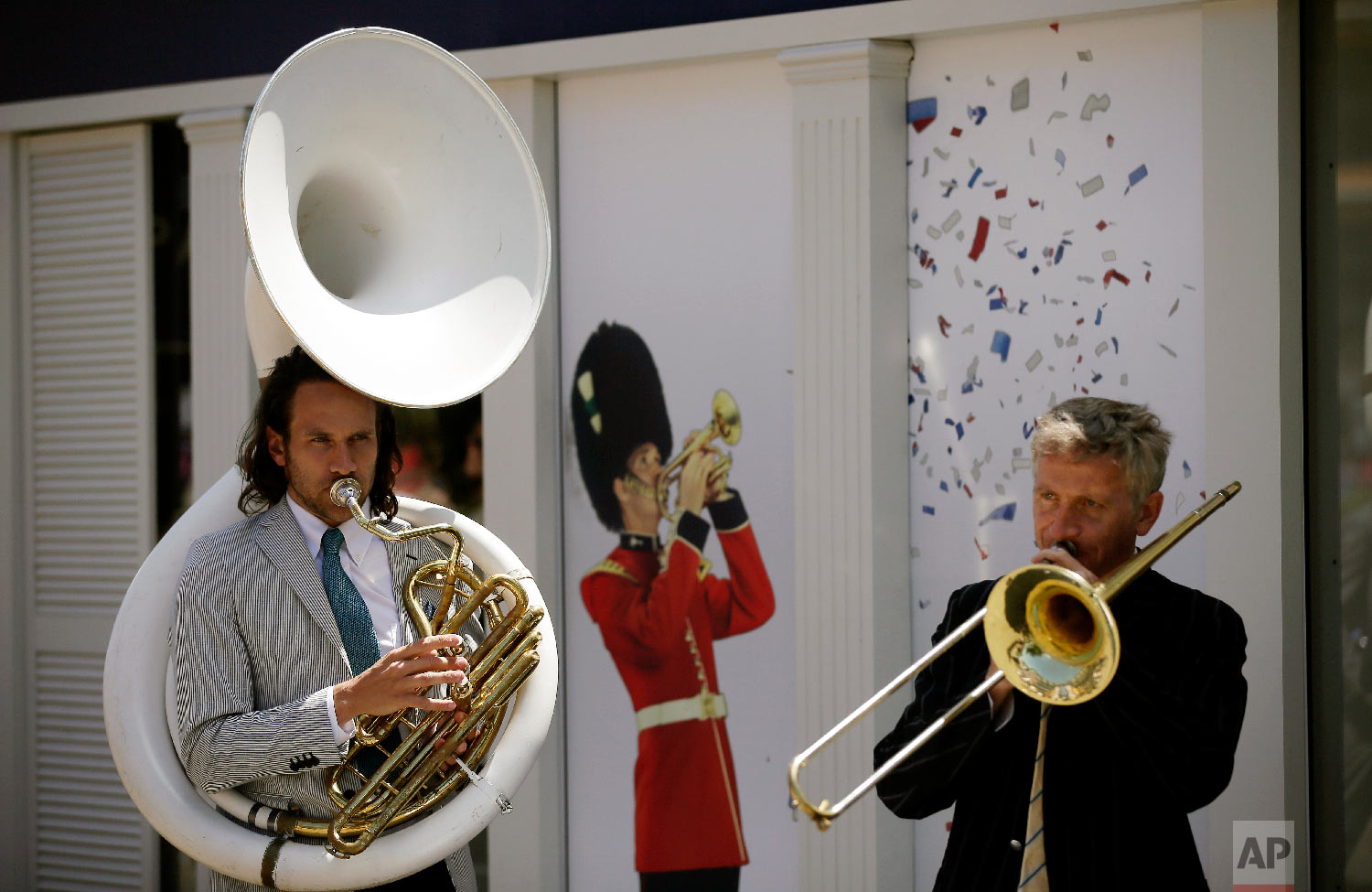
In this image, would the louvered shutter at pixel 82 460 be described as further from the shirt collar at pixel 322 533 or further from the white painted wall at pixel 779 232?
the shirt collar at pixel 322 533

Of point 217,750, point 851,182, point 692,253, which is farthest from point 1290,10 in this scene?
point 217,750

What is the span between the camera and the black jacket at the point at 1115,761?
254 centimetres

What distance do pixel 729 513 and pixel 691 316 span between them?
0.62 meters

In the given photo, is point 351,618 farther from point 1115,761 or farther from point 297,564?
point 1115,761

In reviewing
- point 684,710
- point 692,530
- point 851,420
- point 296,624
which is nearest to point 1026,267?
point 851,420

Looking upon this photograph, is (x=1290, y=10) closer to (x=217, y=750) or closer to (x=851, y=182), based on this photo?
(x=851, y=182)

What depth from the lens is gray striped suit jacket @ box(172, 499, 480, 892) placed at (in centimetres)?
279

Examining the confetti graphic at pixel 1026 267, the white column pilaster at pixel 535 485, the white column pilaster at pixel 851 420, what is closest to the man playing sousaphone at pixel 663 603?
the white column pilaster at pixel 535 485

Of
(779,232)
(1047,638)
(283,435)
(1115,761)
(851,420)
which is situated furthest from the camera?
(779,232)

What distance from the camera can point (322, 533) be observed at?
305 centimetres

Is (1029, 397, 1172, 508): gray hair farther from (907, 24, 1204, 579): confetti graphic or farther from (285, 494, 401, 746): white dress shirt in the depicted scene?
(285, 494, 401, 746): white dress shirt

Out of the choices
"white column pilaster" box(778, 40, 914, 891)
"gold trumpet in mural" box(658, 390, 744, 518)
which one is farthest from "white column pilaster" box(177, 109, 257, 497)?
"white column pilaster" box(778, 40, 914, 891)

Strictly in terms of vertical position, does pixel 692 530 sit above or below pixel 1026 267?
below

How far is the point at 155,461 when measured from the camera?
5.41m
